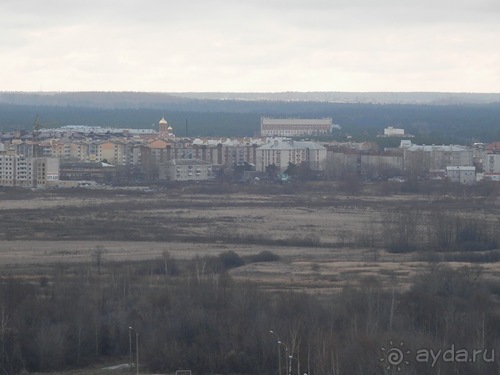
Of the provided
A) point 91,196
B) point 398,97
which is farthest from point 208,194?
point 398,97

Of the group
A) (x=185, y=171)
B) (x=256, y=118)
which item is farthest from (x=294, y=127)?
(x=185, y=171)

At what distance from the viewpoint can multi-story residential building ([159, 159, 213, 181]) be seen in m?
46.6

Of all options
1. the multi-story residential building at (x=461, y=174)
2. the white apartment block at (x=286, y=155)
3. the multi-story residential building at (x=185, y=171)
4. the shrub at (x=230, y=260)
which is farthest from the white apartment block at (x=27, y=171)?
the shrub at (x=230, y=260)

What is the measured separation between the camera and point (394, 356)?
12250 millimetres

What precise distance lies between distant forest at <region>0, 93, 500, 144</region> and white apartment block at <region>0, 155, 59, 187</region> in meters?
20.5

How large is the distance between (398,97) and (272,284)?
162686 millimetres

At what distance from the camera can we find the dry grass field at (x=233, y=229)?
2112cm

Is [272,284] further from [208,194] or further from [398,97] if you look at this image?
[398,97]

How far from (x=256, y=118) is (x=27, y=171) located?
173 ft

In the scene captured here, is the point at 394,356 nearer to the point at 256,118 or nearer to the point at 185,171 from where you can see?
the point at 185,171

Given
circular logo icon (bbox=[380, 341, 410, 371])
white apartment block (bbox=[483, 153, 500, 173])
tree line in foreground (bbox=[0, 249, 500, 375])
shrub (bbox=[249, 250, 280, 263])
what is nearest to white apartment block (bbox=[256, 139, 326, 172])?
white apartment block (bbox=[483, 153, 500, 173])

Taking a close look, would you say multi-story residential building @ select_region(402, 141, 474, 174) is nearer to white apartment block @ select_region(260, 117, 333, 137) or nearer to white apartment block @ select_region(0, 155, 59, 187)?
white apartment block @ select_region(0, 155, 59, 187)

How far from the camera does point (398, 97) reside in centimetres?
18025

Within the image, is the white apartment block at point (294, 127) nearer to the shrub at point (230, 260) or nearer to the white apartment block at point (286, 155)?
the white apartment block at point (286, 155)
